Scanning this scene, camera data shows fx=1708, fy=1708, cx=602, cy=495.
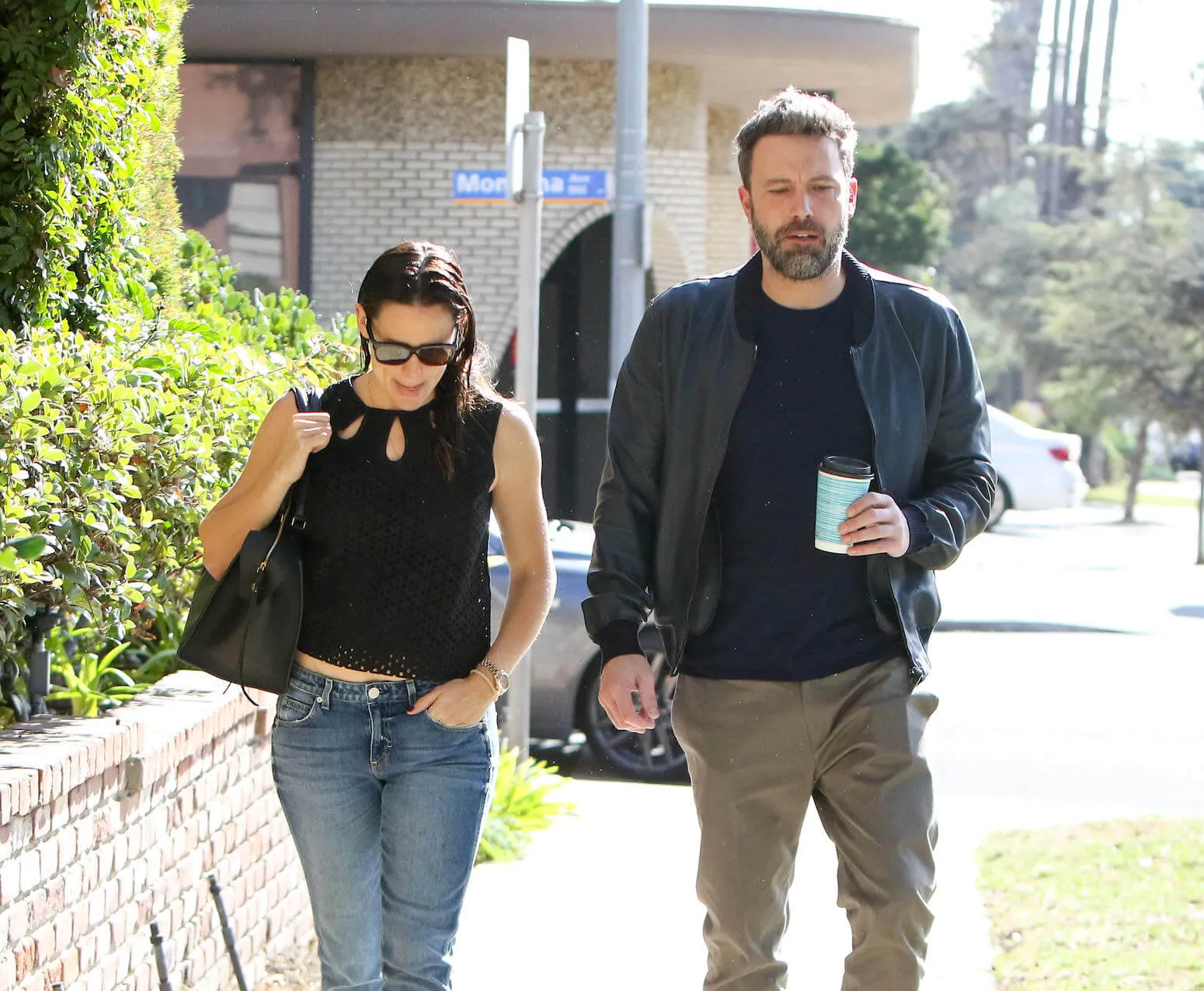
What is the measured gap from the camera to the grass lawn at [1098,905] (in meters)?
4.96

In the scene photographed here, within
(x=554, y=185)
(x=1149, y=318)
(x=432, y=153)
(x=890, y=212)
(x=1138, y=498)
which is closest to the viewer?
(x=554, y=185)

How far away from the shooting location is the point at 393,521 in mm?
3102

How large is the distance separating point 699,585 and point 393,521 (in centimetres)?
62

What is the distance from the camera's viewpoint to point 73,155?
4602 mm

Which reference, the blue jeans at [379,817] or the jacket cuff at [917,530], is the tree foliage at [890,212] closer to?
the jacket cuff at [917,530]

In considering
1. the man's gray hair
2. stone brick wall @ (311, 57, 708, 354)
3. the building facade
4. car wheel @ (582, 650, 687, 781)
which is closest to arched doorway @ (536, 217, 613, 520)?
the building facade

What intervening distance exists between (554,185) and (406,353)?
289 inches

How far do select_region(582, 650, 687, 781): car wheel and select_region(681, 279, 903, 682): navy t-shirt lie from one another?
192 inches

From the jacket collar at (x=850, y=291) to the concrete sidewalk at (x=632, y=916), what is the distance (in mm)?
2496

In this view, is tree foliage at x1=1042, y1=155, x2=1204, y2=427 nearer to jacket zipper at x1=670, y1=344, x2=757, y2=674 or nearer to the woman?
jacket zipper at x1=670, y1=344, x2=757, y2=674

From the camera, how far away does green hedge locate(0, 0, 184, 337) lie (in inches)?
176

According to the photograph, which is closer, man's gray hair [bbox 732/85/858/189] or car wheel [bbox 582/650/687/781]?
man's gray hair [bbox 732/85/858/189]

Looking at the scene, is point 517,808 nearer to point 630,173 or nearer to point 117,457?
point 117,457

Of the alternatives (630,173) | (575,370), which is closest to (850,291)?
(630,173)
